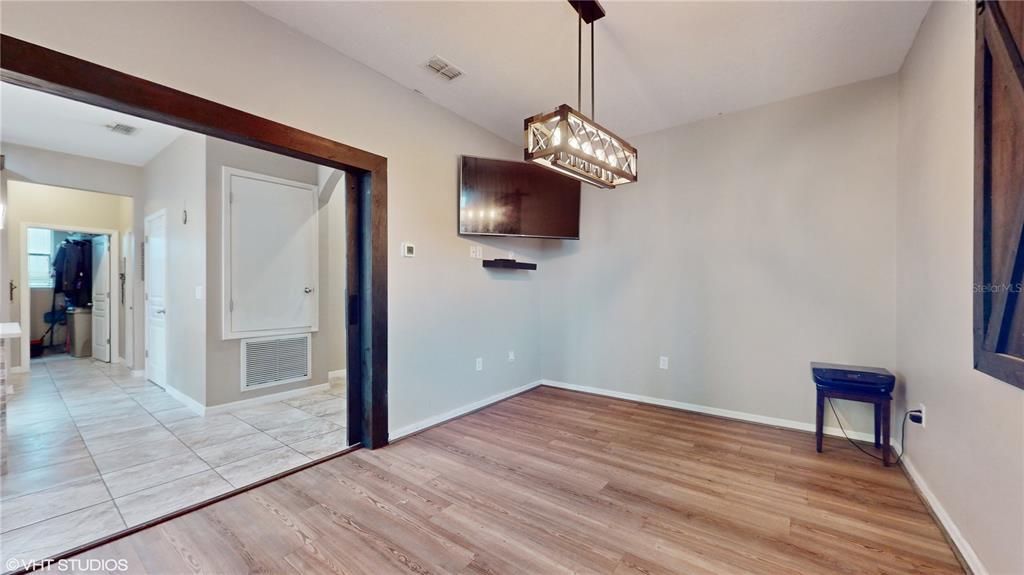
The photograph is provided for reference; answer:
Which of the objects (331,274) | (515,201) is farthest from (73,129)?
(515,201)

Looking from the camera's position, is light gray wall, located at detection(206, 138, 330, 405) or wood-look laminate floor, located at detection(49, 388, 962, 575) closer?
wood-look laminate floor, located at detection(49, 388, 962, 575)

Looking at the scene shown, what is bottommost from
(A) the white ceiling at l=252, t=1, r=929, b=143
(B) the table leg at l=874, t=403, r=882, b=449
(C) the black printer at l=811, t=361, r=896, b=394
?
(B) the table leg at l=874, t=403, r=882, b=449

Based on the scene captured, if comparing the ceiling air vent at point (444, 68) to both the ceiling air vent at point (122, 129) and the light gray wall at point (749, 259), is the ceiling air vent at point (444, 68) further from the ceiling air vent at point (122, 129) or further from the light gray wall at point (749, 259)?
the ceiling air vent at point (122, 129)

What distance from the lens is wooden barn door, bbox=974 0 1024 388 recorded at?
48.8 inches

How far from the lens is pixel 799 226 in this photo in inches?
123

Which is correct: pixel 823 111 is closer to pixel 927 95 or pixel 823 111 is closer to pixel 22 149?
pixel 927 95

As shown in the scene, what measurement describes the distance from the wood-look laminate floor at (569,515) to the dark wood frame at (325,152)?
48 centimetres

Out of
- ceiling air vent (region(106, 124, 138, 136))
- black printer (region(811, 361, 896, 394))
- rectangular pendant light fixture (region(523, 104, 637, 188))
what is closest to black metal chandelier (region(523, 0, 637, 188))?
rectangular pendant light fixture (region(523, 104, 637, 188))

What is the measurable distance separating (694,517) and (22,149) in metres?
7.21

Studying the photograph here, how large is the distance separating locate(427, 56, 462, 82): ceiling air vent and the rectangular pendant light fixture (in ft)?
3.43

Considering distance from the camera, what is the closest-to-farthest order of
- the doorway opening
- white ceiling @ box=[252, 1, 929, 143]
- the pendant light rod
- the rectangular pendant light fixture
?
the rectangular pendant light fixture < the pendant light rod < white ceiling @ box=[252, 1, 929, 143] < the doorway opening

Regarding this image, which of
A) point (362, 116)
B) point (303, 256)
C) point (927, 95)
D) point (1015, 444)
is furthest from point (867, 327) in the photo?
point (303, 256)

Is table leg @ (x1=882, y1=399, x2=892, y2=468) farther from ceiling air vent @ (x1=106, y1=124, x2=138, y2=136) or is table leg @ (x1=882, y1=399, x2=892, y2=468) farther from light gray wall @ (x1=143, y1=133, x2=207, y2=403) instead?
ceiling air vent @ (x1=106, y1=124, x2=138, y2=136)

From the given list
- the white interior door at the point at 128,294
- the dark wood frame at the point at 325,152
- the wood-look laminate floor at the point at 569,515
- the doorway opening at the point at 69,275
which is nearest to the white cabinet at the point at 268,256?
the dark wood frame at the point at 325,152
